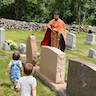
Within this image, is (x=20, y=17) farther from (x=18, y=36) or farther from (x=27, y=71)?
(x=27, y=71)

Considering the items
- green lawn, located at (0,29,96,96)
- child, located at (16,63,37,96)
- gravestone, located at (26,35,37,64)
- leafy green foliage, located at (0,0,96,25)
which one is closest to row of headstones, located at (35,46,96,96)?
green lawn, located at (0,29,96,96)

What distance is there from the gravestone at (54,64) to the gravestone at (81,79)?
2.31ft

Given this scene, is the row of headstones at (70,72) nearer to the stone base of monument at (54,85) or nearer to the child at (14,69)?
the stone base of monument at (54,85)

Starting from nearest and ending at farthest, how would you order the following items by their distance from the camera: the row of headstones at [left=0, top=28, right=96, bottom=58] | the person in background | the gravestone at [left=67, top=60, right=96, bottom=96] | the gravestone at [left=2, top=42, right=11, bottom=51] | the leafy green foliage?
the gravestone at [left=67, top=60, right=96, bottom=96] → the person in background → the row of headstones at [left=0, top=28, right=96, bottom=58] → the gravestone at [left=2, top=42, right=11, bottom=51] → the leafy green foliage

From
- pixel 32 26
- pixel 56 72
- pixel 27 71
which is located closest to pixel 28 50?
pixel 56 72

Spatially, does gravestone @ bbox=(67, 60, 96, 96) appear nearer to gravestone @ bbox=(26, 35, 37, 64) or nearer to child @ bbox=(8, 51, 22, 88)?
child @ bbox=(8, 51, 22, 88)

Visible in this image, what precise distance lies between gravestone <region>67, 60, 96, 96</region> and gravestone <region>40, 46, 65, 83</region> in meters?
0.70

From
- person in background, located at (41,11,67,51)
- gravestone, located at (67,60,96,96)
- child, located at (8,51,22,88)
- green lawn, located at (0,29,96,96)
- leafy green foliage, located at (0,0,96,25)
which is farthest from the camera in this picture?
leafy green foliage, located at (0,0,96,25)

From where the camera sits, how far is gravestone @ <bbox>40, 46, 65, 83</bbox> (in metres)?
12.6

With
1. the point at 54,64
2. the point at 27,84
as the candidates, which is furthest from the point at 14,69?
the point at 27,84

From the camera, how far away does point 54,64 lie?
12.8 meters

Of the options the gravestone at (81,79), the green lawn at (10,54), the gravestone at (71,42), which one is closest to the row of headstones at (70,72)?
the gravestone at (81,79)

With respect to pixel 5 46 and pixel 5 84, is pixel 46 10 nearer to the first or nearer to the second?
pixel 5 46

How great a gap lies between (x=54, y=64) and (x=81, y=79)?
70.9 inches
